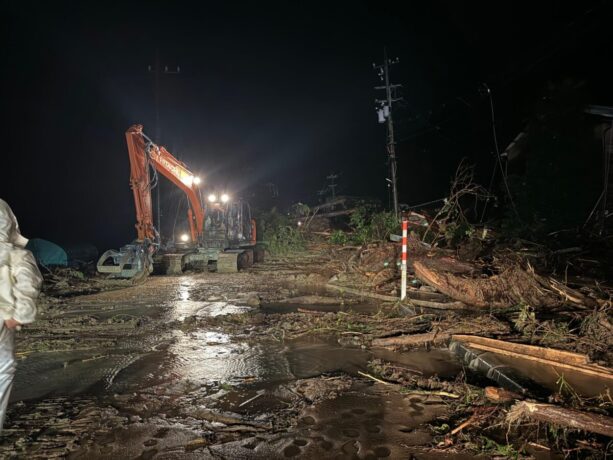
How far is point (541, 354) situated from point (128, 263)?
10.2 metres

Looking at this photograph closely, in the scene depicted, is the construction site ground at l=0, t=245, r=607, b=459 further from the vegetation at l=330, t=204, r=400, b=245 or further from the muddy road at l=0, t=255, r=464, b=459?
the vegetation at l=330, t=204, r=400, b=245

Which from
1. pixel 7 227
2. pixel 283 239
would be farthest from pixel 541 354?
pixel 283 239

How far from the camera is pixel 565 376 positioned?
4.38 m

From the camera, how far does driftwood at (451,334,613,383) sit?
14.3 ft

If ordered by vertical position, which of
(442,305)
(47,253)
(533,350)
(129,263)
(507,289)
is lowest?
(533,350)

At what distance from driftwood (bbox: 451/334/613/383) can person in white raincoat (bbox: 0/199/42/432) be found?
4730mm

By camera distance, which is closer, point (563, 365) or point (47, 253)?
point (563, 365)

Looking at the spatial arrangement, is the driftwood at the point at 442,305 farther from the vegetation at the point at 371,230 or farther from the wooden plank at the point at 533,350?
the vegetation at the point at 371,230

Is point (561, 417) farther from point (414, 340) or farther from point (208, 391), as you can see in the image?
point (208, 391)

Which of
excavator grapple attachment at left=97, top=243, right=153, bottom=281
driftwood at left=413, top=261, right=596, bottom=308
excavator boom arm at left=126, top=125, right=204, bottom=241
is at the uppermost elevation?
excavator boom arm at left=126, top=125, right=204, bottom=241

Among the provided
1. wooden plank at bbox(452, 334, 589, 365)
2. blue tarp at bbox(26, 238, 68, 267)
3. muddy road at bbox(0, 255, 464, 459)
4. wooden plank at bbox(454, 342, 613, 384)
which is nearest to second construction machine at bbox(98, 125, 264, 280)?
blue tarp at bbox(26, 238, 68, 267)

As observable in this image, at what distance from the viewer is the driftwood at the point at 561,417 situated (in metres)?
3.04

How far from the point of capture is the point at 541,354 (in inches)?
189

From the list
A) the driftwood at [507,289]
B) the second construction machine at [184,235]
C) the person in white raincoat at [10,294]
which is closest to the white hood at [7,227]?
the person in white raincoat at [10,294]
